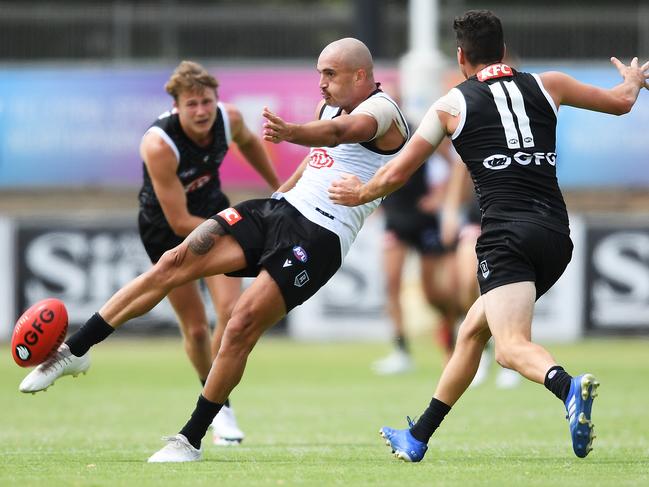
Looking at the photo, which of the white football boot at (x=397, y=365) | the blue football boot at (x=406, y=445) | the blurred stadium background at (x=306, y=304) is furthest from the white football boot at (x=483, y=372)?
the blue football boot at (x=406, y=445)

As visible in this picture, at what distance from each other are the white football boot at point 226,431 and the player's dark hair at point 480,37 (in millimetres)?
3260

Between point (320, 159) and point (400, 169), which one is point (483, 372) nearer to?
point (320, 159)

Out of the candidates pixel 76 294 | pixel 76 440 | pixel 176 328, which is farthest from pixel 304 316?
pixel 76 440

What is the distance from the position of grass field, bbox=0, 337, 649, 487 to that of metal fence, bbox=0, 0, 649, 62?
340 inches

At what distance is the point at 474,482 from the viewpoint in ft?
20.9

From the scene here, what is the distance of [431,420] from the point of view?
732 cm

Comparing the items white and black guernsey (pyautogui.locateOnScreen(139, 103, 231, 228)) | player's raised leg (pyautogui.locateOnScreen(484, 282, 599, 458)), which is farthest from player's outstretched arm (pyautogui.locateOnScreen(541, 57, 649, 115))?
white and black guernsey (pyautogui.locateOnScreen(139, 103, 231, 228))

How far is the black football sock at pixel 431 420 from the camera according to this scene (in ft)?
24.0

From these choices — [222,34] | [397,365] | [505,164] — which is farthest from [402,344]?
[222,34]

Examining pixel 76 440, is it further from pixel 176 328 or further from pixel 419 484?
pixel 176 328

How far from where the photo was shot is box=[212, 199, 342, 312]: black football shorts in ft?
24.2

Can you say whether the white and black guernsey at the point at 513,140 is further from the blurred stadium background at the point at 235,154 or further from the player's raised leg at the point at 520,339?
the blurred stadium background at the point at 235,154

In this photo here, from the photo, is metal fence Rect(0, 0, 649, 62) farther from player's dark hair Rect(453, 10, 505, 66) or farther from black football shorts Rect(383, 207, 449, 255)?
player's dark hair Rect(453, 10, 505, 66)

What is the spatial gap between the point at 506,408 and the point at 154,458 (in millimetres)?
4516
